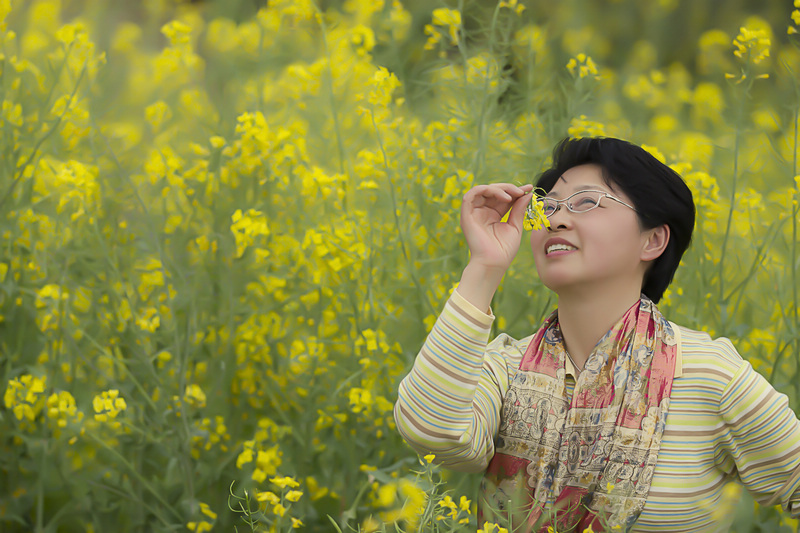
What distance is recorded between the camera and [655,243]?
139 centimetres

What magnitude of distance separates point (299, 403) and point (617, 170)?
111 centimetres

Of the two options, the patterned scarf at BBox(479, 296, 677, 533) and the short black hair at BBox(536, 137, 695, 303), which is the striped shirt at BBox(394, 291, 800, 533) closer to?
the patterned scarf at BBox(479, 296, 677, 533)

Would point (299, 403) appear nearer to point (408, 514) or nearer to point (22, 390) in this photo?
point (22, 390)

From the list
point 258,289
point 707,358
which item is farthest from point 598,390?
point 258,289

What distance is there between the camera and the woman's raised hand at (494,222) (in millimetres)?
1241

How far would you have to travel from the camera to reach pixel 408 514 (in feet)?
3.63

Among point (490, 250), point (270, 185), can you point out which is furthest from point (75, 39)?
point (490, 250)

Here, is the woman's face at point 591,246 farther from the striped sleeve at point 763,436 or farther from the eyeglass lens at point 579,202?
the striped sleeve at point 763,436

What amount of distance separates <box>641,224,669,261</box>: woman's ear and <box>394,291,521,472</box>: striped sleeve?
1.13 feet

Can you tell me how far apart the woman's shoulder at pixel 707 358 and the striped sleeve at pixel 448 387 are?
0.35m

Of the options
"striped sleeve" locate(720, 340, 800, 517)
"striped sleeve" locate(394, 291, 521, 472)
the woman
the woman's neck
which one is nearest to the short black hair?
the woman

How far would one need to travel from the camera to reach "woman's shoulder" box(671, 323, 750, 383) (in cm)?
127

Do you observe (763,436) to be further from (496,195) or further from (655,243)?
(496,195)

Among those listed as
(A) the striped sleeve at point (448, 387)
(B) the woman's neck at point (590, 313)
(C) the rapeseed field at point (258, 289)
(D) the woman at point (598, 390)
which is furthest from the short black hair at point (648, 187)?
(C) the rapeseed field at point (258, 289)
